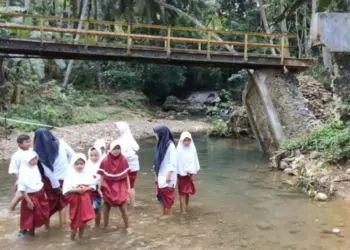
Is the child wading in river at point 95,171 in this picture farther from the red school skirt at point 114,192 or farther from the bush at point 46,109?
the bush at point 46,109

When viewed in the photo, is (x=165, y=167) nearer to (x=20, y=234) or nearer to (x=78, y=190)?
(x=78, y=190)

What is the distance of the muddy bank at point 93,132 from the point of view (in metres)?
14.4

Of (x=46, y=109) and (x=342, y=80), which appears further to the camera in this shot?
(x=46, y=109)

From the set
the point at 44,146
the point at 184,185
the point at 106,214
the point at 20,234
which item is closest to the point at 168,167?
the point at 184,185

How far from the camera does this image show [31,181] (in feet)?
20.1

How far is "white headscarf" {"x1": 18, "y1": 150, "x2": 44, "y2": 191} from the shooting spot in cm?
610

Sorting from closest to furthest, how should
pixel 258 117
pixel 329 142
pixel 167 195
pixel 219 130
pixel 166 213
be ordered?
1. pixel 167 195
2. pixel 166 213
3. pixel 329 142
4. pixel 258 117
5. pixel 219 130

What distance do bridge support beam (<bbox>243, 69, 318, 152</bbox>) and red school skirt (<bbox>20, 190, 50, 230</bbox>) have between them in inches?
345

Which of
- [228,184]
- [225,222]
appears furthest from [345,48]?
[225,222]

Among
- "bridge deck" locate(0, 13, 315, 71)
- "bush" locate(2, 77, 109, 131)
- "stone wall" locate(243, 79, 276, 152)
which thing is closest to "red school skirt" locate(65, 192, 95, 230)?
"bridge deck" locate(0, 13, 315, 71)

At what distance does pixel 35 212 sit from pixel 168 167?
7.17ft

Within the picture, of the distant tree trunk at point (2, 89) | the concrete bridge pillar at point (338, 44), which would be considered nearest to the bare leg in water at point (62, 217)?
the concrete bridge pillar at point (338, 44)

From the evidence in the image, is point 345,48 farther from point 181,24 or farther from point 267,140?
point 181,24

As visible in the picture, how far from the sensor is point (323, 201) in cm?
826
